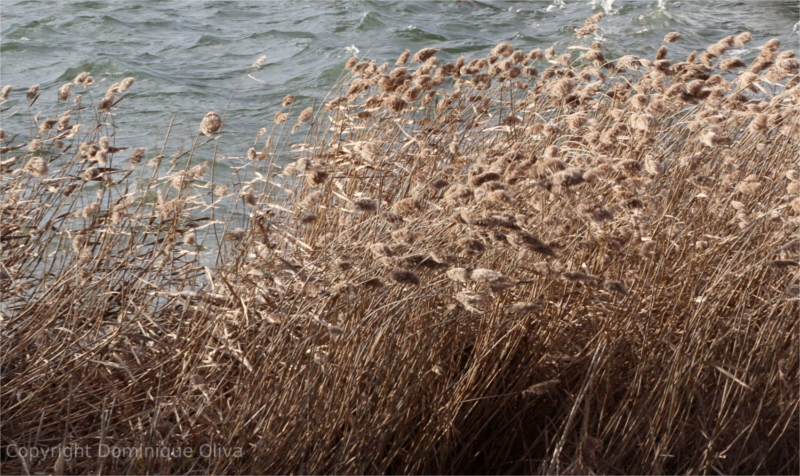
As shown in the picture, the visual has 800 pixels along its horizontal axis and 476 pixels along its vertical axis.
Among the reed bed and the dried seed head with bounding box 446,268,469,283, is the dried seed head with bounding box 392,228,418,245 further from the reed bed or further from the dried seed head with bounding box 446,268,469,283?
the dried seed head with bounding box 446,268,469,283

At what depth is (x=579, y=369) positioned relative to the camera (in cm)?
246

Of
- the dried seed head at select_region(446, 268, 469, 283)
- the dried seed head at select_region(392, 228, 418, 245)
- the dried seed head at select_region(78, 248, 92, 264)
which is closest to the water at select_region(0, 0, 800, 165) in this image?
the dried seed head at select_region(78, 248, 92, 264)

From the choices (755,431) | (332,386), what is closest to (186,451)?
(332,386)

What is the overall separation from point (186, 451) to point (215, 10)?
870cm

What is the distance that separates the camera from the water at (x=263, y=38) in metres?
7.25

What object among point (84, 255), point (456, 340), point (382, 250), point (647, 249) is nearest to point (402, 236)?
point (382, 250)

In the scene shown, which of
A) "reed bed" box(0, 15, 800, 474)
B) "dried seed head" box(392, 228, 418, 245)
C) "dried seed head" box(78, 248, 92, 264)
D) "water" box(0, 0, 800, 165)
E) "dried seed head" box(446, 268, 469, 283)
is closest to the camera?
"dried seed head" box(446, 268, 469, 283)

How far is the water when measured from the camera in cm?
725

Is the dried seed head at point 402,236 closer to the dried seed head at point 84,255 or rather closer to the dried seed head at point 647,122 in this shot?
the dried seed head at point 647,122

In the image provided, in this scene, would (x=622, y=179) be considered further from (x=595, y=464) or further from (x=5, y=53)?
(x=5, y=53)

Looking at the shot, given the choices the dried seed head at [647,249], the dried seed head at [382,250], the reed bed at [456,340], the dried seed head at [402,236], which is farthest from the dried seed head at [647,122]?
the dried seed head at [382,250]

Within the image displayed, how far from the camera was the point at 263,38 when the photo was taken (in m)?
9.12

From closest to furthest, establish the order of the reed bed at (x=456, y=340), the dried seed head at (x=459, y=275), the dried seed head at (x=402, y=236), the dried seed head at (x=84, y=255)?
the dried seed head at (x=459, y=275)
the dried seed head at (x=402, y=236)
the reed bed at (x=456, y=340)
the dried seed head at (x=84, y=255)

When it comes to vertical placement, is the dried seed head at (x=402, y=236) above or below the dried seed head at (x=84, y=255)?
above
